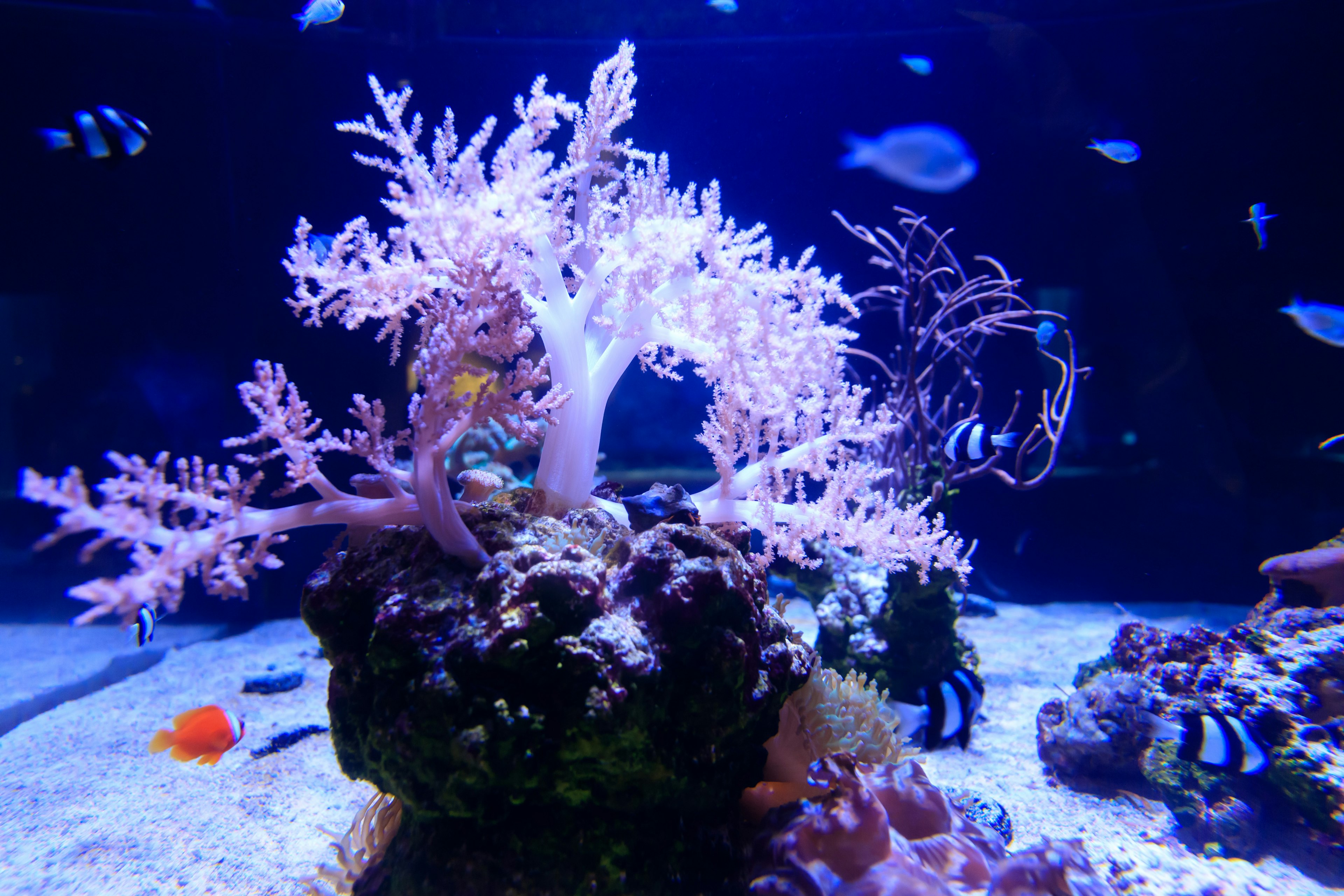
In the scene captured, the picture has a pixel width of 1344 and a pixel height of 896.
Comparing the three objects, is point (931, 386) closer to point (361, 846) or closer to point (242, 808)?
point (361, 846)

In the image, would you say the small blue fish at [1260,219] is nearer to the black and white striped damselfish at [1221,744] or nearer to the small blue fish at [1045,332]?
the small blue fish at [1045,332]

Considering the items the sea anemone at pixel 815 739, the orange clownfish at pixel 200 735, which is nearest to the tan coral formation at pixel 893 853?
the sea anemone at pixel 815 739

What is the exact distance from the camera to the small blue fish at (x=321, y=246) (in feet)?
8.94

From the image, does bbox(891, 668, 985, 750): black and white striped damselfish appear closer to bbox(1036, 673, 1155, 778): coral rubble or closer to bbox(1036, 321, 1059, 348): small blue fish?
bbox(1036, 673, 1155, 778): coral rubble

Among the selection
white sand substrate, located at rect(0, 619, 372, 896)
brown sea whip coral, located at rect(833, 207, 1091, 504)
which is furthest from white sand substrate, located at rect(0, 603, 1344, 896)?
brown sea whip coral, located at rect(833, 207, 1091, 504)

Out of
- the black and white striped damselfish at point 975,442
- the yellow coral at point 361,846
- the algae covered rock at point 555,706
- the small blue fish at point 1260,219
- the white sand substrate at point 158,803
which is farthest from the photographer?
the small blue fish at point 1260,219

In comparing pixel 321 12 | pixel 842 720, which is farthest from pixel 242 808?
pixel 321 12

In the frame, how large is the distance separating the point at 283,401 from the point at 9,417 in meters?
4.64

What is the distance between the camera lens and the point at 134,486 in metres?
1.57

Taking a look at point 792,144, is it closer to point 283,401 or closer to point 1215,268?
point 1215,268

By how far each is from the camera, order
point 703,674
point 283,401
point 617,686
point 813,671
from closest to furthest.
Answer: point 617,686
point 703,674
point 813,671
point 283,401

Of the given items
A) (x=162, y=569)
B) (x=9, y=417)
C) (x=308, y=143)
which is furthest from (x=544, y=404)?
(x=9, y=417)

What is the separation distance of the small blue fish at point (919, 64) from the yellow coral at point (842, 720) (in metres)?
6.60

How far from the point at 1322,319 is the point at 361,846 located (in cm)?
757
